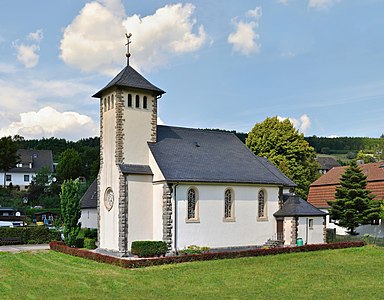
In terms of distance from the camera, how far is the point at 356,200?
3750 cm

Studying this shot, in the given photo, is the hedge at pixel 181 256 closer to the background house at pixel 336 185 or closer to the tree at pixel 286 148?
the background house at pixel 336 185

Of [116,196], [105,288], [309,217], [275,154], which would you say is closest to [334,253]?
[309,217]

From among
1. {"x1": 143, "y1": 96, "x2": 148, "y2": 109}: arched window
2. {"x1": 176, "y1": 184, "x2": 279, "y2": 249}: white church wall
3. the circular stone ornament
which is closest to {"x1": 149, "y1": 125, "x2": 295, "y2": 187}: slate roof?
{"x1": 176, "y1": 184, "x2": 279, "y2": 249}: white church wall

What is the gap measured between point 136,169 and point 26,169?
62.9 metres

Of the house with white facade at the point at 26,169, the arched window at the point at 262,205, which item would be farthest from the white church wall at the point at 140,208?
the house with white facade at the point at 26,169

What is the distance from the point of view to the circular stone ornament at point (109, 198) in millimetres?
32219

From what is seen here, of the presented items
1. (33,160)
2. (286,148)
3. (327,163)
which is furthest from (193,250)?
(327,163)

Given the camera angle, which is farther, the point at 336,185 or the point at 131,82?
the point at 336,185

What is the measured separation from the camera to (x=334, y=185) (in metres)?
46.0

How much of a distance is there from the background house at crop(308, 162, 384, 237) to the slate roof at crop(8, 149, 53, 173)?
2218 inches

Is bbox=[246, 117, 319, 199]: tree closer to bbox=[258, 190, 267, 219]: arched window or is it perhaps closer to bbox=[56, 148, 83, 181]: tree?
bbox=[258, 190, 267, 219]: arched window

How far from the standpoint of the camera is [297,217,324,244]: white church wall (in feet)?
113

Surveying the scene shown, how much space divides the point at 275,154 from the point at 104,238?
2708 cm

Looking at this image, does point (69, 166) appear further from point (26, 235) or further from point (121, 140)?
point (121, 140)
